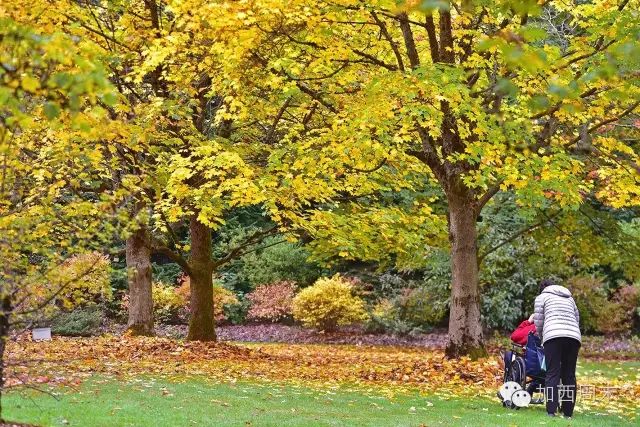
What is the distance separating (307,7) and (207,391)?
17.6ft

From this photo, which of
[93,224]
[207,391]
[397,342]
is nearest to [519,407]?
[207,391]

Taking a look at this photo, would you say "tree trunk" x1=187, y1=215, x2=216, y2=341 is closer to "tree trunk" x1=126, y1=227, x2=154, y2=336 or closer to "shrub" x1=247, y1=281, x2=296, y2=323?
"tree trunk" x1=126, y1=227, x2=154, y2=336

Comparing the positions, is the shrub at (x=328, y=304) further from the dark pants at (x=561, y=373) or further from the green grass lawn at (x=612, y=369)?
the dark pants at (x=561, y=373)

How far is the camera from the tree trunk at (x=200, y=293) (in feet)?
50.6

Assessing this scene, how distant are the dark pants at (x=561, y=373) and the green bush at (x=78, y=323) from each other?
17717 mm

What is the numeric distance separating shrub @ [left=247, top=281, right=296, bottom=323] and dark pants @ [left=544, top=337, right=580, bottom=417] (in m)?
16.6

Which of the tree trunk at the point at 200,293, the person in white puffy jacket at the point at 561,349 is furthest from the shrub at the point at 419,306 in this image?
the person in white puffy jacket at the point at 561,349

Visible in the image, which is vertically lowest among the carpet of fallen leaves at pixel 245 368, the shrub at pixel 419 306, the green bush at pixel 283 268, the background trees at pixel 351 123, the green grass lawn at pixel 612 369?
the green grass lawn at pixel 612 369

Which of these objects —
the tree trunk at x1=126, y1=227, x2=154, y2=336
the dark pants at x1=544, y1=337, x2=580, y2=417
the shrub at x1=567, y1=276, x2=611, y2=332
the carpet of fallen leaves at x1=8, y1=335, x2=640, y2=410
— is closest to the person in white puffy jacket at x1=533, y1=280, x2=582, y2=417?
the dark pants at x1=544, y1=337, x2=580, y2=417

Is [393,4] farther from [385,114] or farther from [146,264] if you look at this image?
[146,264]

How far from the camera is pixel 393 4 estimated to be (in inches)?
335

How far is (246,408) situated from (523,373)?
337cm

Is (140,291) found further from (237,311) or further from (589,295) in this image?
(589,295)

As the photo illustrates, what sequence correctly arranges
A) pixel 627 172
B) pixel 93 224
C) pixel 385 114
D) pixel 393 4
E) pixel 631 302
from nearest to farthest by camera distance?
pixel 93 224 < pixel 393 4 < pixel 385 114 < pixel 627 172 < pixel 631 302
